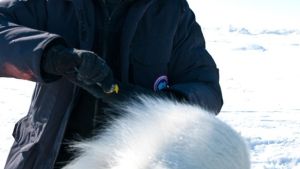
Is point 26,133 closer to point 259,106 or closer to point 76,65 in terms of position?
point 76,65

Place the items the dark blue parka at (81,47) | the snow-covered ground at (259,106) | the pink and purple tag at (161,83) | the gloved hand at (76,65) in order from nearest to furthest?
the gloved hand at (76,65) → the dark blue parka at (81,47) → the pink and purple tag at (161,83) → the snow-covered ground at (259,106)

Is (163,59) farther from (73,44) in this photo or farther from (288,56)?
(288,56)

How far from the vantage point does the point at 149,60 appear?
1442mm

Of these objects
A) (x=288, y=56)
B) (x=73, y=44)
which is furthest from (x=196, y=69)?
(x=288, y=56)

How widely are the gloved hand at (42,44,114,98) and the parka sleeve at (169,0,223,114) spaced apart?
1.13 ft

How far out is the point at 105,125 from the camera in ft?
4.11

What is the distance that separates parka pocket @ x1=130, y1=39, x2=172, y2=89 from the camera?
1425mm

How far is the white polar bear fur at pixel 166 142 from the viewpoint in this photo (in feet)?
3.09

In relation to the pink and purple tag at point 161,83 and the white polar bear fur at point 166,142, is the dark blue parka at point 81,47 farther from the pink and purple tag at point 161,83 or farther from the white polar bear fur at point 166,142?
the white polar bear fur at point 166,142

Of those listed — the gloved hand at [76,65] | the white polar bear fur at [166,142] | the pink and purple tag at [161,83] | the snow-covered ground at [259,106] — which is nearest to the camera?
the white polar bear fur at [166,142]

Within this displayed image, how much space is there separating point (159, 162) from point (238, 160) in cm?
15

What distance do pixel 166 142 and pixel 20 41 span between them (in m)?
0.43

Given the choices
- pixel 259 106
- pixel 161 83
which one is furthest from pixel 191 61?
pixel 259 106

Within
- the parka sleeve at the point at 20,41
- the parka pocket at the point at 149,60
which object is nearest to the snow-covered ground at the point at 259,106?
the parka pocket at the point at 149,60
